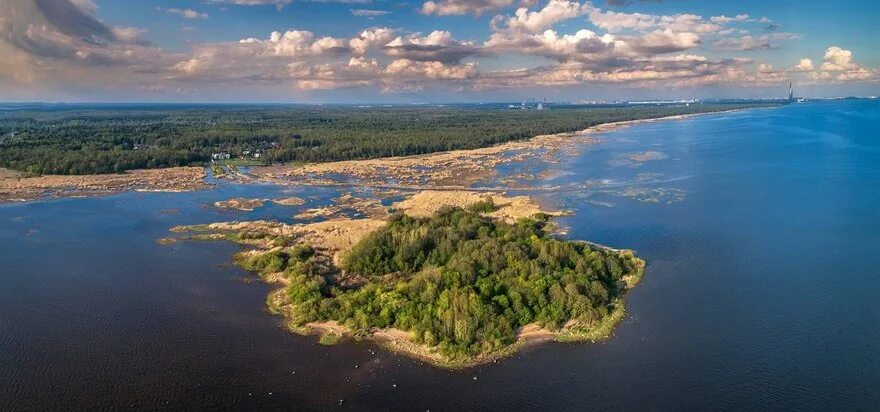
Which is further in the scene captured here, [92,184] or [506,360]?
[92,184]

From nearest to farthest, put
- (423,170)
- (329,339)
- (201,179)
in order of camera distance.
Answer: (329,339)
(201,179)
(423,170)

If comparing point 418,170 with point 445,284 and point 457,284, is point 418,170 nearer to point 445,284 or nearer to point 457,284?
point 445,284

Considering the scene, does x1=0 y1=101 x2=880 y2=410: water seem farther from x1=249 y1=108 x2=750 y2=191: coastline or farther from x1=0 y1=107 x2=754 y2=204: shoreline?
x1=249 y1=108 x2=750 y2=191: coastline

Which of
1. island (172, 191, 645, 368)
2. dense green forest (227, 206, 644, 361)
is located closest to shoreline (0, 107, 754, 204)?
island (172, 191, 645, 368)

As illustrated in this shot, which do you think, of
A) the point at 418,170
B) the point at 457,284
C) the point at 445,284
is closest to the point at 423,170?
the point at 418,170

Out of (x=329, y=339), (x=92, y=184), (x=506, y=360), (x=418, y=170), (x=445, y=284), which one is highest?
(x=418, y=170)

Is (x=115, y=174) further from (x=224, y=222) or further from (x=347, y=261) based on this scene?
(x=347, y=261)
